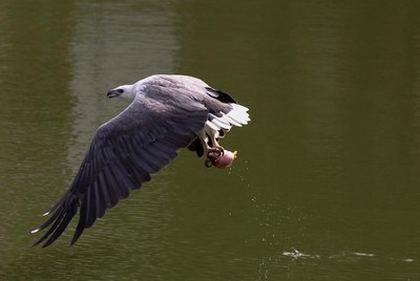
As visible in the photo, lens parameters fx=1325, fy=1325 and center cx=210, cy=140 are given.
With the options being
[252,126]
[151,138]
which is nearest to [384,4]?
[252,126]

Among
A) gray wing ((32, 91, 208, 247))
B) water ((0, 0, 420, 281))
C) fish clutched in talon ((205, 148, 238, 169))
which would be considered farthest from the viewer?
water ((0, 0, 420, 281))

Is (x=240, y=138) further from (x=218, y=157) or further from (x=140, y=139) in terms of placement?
(x=140, y=139)

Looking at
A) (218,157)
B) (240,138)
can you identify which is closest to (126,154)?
(218,157)

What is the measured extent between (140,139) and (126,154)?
133 millimetres

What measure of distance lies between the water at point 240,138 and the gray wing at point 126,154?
123 centimetres

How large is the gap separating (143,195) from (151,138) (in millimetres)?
2873

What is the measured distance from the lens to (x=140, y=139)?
26.8ft

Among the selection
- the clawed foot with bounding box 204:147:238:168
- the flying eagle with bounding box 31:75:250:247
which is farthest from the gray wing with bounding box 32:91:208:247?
the clawed foot with bounding box 204:147:238:168

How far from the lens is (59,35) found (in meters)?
16.5

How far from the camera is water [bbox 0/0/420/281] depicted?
9.70 meters

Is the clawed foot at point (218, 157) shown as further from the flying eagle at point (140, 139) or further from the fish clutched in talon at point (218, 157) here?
the flying eagle at point (140, 139)

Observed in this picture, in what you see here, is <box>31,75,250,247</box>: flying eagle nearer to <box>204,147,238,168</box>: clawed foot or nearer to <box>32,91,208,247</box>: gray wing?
<box>32,91,208,247</box>: gray wing

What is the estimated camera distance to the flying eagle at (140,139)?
26.1 feet

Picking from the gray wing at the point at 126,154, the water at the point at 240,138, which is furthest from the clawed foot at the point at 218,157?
the water at the point at 240,138
